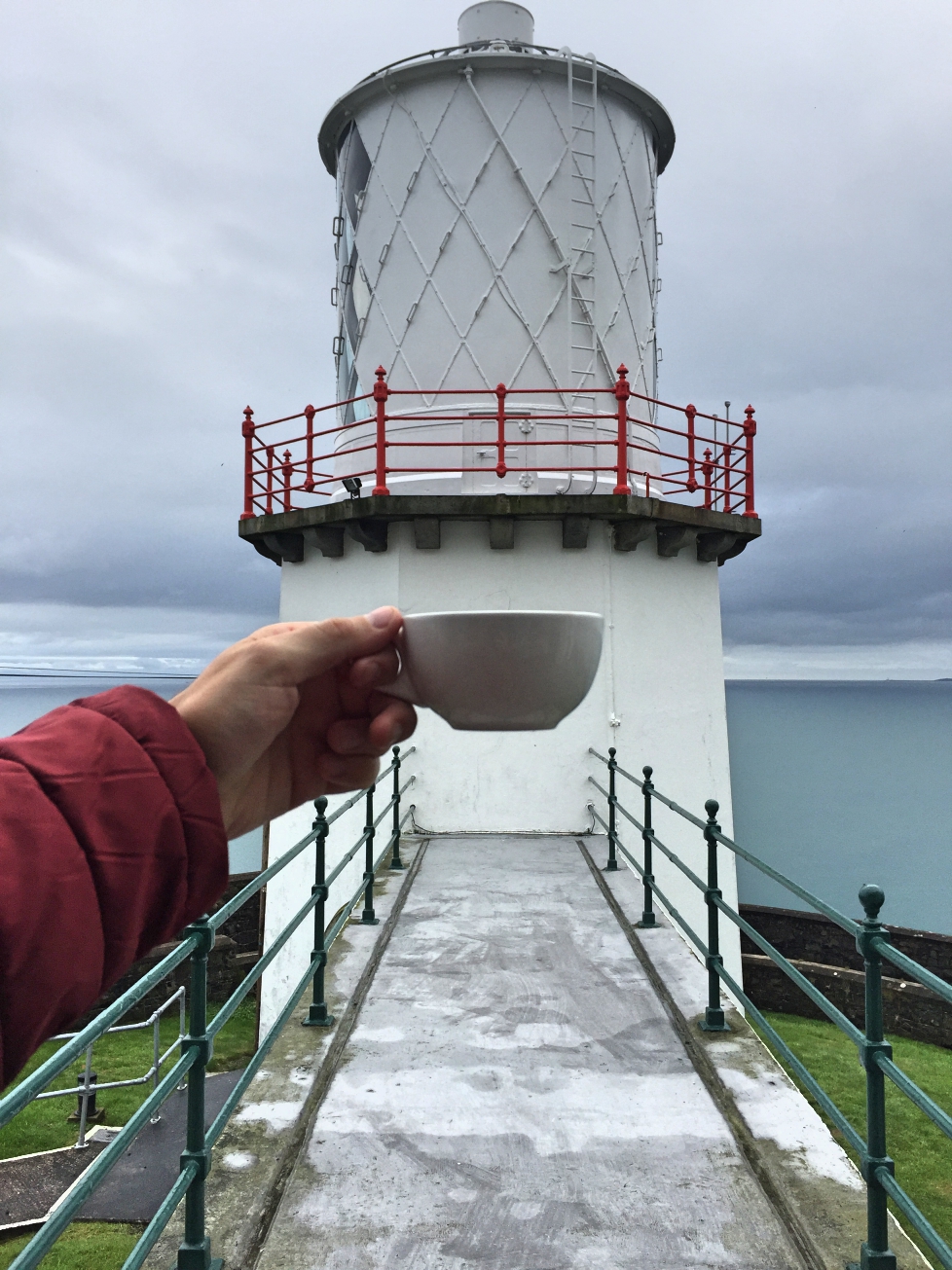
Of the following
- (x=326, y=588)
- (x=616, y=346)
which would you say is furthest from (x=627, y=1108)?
(x=616, y=346)

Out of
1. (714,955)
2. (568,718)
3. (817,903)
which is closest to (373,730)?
(817,903)

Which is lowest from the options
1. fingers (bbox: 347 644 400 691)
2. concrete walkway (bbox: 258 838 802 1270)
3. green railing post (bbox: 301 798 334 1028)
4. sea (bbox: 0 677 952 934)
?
sea (bbox: 0 677 952 934)

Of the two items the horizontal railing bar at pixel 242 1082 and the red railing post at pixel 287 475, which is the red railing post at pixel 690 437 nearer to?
the red railing post at pixel 287 475

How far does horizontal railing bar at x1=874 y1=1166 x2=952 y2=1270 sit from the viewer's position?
2.24 m

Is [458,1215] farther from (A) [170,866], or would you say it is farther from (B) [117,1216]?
(B) [117,1216]

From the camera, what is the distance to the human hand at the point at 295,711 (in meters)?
1.25

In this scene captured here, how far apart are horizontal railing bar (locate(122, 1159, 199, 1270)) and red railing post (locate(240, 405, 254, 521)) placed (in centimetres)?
681

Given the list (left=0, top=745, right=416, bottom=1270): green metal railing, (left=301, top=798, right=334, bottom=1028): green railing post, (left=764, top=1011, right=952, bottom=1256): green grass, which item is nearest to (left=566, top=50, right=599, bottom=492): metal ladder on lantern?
(left=301, top=798, right=334, bottom=1028): green railing post

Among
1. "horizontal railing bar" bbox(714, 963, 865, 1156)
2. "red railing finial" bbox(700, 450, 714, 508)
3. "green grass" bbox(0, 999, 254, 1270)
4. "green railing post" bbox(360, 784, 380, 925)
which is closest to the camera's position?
"horizontal railing bar" bbox(714, 963, 865, 1156)

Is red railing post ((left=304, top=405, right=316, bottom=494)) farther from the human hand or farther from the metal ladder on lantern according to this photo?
the human hand

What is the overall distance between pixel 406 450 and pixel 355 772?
748 centimetres

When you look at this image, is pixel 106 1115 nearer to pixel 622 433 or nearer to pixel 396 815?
pixel 396 815

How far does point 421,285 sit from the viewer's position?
9047 mm

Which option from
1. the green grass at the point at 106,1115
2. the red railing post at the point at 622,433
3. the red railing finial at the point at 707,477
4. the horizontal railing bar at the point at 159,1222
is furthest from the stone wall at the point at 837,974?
the horizontal railing bar at the point at 159,1222
